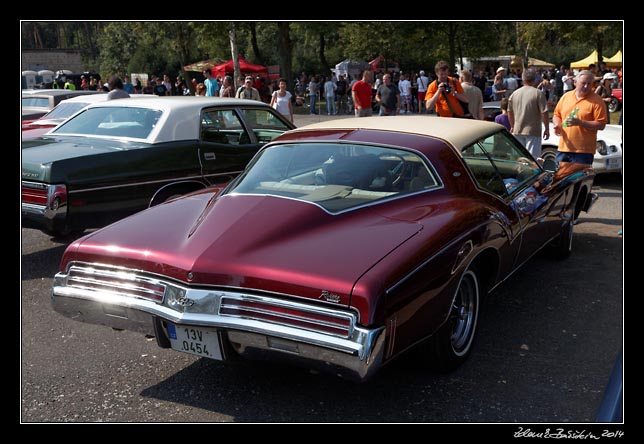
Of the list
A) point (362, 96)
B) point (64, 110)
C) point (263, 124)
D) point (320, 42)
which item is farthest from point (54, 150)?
point (320, 42)

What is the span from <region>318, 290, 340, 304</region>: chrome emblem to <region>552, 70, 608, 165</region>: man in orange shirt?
4.94 meters

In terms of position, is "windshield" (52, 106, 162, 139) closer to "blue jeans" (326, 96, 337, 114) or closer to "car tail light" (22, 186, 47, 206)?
"car tail light" (22, 186, 47, 206)

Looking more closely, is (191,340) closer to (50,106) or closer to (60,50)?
(50,106)

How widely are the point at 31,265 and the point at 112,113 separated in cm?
191

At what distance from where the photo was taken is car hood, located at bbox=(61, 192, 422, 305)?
3289mm

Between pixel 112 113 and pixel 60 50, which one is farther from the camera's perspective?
pixel 60 50

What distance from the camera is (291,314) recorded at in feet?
10.6

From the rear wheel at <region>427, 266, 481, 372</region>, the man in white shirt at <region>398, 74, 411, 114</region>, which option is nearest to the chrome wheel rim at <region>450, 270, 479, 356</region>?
the rear wheel at <region>427, 266, 481, 372</region>

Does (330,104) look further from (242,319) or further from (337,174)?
(242,319)

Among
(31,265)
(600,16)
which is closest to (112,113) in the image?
(31,265)

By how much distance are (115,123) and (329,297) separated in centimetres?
489

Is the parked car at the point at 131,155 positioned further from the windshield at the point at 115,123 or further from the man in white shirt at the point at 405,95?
the man in white shirt at the point at 405,95

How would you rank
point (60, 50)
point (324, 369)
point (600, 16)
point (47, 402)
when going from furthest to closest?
point (60, 50) < point (600, 16) < point (47, 402) < point (324, 369)

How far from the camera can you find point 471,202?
4336mm
